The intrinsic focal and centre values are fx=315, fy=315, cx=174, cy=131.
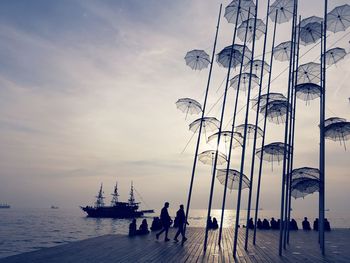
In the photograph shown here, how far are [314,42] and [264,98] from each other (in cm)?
486

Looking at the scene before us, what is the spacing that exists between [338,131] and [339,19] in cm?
668

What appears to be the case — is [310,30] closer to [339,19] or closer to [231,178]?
[339,19]

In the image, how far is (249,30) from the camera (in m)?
21.8

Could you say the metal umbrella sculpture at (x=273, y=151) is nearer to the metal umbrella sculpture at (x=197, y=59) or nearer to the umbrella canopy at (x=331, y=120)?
the umbrella canopy at (x=331, y=120)

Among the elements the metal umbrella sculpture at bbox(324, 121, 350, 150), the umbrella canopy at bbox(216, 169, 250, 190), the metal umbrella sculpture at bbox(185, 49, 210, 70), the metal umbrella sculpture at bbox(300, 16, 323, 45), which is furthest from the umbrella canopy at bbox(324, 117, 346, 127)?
the metal umbrella sculpture at bbox(185, 49, 210, 70)

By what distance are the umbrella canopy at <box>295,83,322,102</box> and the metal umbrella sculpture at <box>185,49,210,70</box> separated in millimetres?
6246

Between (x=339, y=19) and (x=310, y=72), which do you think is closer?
(x=339, y=19)

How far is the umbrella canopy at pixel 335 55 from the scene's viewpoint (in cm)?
1961

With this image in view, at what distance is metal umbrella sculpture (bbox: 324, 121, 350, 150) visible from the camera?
17.3 metres

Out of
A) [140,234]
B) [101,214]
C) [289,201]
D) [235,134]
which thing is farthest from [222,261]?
[101,214]

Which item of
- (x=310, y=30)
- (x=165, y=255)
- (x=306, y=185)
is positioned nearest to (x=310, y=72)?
(x=310, y=30)

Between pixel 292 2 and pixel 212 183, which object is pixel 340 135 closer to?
pixel 212 183

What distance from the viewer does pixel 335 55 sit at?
64.4ft

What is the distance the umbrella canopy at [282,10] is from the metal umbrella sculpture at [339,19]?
3.04m
